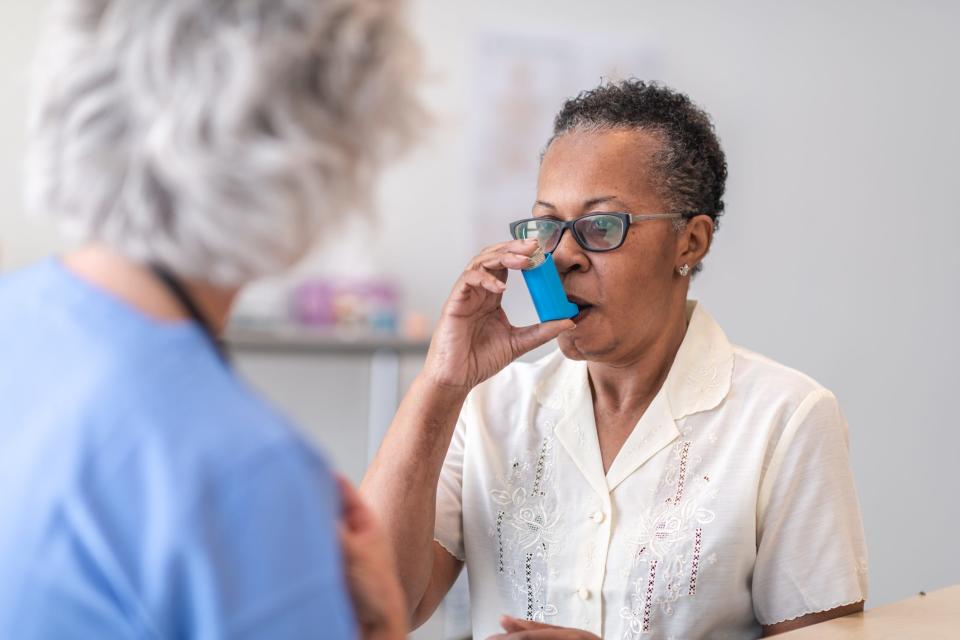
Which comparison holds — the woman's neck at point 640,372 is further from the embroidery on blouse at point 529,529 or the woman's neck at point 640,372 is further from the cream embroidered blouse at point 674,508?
the embroidery on blouse at point 529,529

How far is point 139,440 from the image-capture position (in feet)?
2.12

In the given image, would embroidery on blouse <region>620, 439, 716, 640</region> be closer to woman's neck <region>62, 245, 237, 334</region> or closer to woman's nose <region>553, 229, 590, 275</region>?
woman's nose <region>553, 229, 590, 275</region>

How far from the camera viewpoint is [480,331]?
1.76m

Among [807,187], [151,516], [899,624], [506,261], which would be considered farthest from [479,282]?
[807,187]

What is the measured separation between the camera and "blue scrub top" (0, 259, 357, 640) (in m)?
0.64

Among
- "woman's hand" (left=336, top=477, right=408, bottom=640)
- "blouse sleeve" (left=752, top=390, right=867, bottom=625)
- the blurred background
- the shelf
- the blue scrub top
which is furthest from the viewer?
the blurred background

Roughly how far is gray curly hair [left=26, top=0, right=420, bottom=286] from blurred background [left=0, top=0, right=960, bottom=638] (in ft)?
9.32

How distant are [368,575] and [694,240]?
3.83 feet

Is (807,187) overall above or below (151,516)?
above

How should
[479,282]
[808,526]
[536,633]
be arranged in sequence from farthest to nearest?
1. [479,282]
2. [808,526]
3. [536,633]

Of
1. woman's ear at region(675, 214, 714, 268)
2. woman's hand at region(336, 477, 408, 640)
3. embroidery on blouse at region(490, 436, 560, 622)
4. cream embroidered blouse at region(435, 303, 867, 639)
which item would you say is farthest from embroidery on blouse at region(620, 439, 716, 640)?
woman's hand at region(336, 477, 408, 640)

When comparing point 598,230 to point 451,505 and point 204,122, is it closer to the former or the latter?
point 451,505

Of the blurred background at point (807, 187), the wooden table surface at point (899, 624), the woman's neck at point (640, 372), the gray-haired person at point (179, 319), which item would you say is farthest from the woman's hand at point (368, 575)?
the blurred background at point (807, 187)

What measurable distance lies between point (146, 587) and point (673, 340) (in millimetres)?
1281
